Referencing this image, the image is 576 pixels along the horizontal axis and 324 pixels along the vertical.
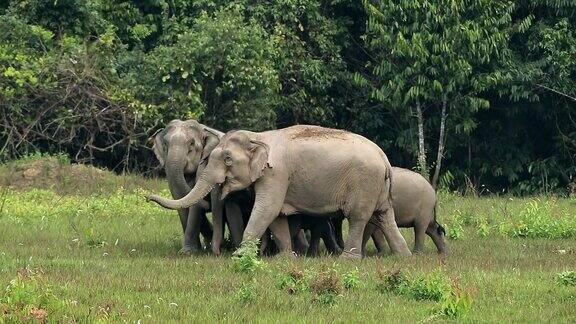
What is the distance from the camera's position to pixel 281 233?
54.2ft

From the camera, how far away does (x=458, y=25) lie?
92.2ft

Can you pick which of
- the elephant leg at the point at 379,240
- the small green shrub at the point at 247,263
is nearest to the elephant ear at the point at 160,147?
the elephant leg at the point at 379,240

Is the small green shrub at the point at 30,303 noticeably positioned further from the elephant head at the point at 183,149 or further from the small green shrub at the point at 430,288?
the elephant head at the point at 183,149

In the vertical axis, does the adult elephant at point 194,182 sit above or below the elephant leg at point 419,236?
above

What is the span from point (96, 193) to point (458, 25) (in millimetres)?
8494

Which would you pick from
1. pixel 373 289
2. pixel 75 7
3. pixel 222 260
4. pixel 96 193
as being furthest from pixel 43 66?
pixel 373 289

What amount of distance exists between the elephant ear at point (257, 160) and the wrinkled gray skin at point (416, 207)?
1800mm

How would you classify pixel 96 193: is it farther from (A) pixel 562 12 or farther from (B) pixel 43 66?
(A) pixel 562 12

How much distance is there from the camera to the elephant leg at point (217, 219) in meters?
16.6

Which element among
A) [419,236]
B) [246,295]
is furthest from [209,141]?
[246,295]

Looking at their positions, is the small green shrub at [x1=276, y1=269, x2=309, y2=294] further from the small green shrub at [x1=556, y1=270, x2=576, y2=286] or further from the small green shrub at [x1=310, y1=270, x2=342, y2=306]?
the small green shrub at [x1=556, y1=270, x2=576, y2=286]

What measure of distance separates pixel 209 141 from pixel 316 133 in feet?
4.53

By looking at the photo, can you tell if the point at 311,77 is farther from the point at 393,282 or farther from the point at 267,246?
the point at 393,282

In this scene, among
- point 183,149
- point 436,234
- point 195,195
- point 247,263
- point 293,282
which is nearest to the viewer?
point 293,282
